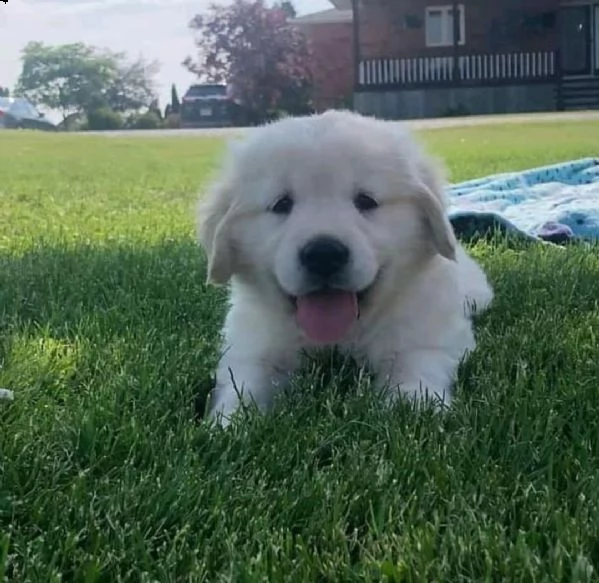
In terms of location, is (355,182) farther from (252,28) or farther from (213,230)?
(252,28)

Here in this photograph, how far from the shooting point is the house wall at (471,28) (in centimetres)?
2873

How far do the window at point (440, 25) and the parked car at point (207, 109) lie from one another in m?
6.23

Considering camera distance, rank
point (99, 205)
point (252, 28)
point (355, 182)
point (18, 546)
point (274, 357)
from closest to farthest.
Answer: point (18, 546)
point (355, 182)
point (274, 357)
point (99, 205)
point (252, 28)

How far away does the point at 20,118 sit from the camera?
35.2 m

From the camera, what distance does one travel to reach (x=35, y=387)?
2.54 meters

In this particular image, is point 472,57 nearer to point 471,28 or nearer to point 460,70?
point 460,70

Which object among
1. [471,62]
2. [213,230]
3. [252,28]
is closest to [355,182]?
[213,230]

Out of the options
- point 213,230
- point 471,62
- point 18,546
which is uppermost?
point 471,62

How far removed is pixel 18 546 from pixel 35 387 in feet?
2.96

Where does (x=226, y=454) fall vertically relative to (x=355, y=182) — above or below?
below

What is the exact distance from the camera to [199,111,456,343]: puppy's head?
263cm

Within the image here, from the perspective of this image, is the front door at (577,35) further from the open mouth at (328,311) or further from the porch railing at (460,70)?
the open mouth at (328,311)

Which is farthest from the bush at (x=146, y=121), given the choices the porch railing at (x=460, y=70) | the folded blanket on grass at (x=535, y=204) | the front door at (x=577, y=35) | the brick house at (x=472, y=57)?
the folded blanket on grass at (x=535, y=204)

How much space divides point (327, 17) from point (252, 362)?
32.1 m
